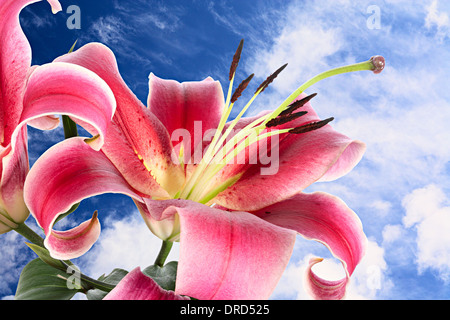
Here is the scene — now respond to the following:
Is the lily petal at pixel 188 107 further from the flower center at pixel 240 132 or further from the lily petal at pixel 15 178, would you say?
the lily petal at pixel 15 178

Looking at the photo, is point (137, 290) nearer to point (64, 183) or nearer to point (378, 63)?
point (64, 183)

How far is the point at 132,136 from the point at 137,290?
171mm

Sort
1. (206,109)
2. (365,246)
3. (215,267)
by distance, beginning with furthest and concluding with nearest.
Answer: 1. (206,109)
2. (365,246)
3. (215,267)

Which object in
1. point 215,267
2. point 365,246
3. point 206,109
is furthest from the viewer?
point 206,109

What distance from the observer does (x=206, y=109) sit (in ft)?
2.18

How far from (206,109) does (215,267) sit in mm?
331

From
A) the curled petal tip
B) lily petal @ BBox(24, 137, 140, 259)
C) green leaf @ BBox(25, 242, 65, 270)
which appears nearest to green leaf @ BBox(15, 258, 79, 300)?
green leaf @ BBox(25, 242, 65, 270)

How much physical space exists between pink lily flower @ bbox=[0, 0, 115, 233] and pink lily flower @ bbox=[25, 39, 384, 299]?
46mm

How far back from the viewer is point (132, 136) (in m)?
0.52

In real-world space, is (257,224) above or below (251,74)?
below

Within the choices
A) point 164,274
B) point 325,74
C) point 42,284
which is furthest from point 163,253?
point 325,74
